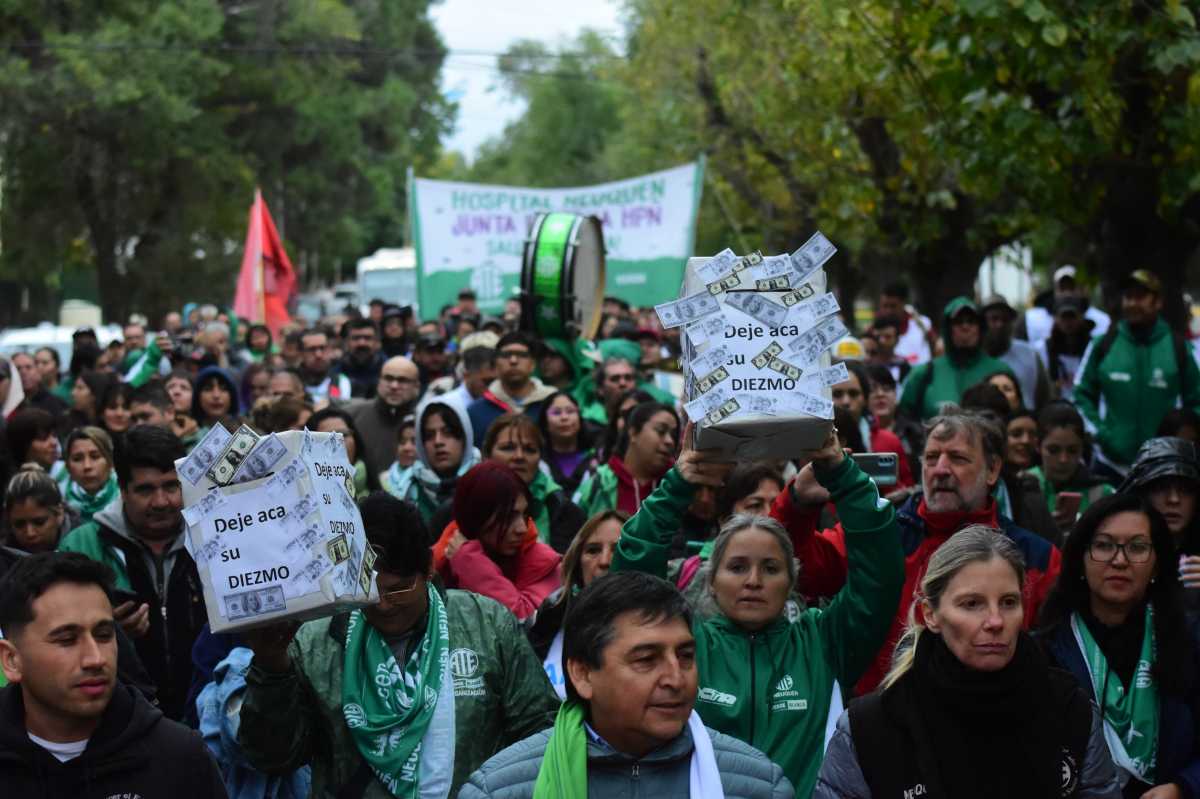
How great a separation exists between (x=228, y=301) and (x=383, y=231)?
1323 inches

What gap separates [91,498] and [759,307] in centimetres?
520

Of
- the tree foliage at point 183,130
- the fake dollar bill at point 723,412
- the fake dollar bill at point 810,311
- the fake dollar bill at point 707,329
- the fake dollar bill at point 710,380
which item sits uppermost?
the tree foliage at point 183,130

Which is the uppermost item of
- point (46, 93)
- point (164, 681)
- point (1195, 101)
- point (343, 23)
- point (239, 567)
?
point (343, 23)

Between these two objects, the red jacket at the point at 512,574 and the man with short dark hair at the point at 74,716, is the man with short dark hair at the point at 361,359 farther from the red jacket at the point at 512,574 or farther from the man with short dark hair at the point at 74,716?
the man with short dark hair at the point at 74,716

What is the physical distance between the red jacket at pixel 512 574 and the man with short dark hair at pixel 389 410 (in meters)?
4.46

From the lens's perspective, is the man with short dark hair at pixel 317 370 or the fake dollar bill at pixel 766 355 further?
the man with short dark hair at pixel 317 370

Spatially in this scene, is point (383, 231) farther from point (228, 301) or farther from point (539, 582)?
point (539, 582)

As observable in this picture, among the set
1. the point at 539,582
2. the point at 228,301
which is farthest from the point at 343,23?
the point at 539,582

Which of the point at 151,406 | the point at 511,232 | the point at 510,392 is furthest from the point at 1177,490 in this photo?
the point at 511,232

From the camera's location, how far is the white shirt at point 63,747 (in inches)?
164

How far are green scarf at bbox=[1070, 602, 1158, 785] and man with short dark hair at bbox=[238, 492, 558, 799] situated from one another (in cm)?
163

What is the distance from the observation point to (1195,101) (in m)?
10.9

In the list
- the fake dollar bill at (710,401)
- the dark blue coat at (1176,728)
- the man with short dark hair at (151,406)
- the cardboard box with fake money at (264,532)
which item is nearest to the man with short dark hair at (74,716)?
the cardboard box with fake money at (264,532)

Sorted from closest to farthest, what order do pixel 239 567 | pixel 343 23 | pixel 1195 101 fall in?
pixel 239 567, pixel 1195 101, pixel 343 23
